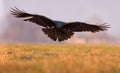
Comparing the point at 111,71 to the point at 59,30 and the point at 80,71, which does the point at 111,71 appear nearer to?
the point at 80,71

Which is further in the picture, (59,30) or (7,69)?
(59,30)

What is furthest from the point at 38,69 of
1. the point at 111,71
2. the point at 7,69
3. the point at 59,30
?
the point at 59,30

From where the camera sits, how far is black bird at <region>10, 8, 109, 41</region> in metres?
16.2

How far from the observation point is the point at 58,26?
16.0 metres

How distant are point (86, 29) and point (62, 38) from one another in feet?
5.08

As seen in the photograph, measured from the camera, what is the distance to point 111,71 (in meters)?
11.2

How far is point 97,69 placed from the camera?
10.9m

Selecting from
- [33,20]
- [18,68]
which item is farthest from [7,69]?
[33,20]

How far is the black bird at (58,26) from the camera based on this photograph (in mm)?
16203

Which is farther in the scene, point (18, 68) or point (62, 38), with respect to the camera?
point (62, 38)

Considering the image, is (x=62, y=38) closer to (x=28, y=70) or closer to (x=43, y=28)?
(x=43, y=28)

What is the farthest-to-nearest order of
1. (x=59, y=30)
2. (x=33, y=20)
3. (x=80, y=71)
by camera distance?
(x=33, y=20) → (x=59, y=30) → (x=80, y=71)

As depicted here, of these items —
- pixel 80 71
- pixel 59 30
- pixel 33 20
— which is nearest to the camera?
pixel 80 71

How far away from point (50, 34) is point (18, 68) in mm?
4993
